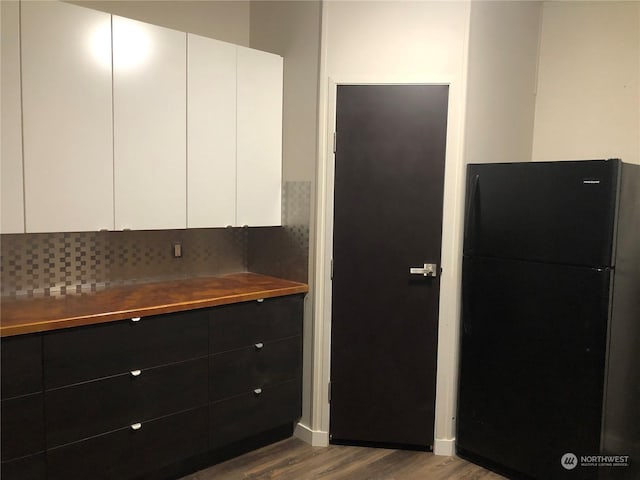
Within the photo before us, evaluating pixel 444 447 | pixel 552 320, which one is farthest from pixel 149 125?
pixel 444 447

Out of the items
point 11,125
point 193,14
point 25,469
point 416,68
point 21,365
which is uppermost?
point 193,14

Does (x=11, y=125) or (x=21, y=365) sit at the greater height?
(x=11, y=125)

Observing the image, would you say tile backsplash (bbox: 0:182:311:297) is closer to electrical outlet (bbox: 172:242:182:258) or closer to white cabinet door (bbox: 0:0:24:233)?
electrical outlet (bbox: 172:242:182:258)

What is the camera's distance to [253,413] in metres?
2.83

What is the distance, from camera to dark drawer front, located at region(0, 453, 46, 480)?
200 centimetres

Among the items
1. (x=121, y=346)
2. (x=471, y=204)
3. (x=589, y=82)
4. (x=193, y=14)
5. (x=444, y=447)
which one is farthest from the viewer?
(x=589, y=82)

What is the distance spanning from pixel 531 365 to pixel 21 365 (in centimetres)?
236

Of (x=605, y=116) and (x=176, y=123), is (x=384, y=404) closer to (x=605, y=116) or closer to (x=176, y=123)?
(x=176, y=123)

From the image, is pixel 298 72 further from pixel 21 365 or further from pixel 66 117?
pixel 21 365

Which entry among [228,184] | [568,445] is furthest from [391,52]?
[568,445]

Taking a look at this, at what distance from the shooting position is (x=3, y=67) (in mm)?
2111

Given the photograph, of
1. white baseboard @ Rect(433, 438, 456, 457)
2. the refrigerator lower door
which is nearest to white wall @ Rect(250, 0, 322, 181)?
the refrigerator lower door

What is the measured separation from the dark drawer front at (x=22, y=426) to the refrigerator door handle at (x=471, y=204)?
2223mm
